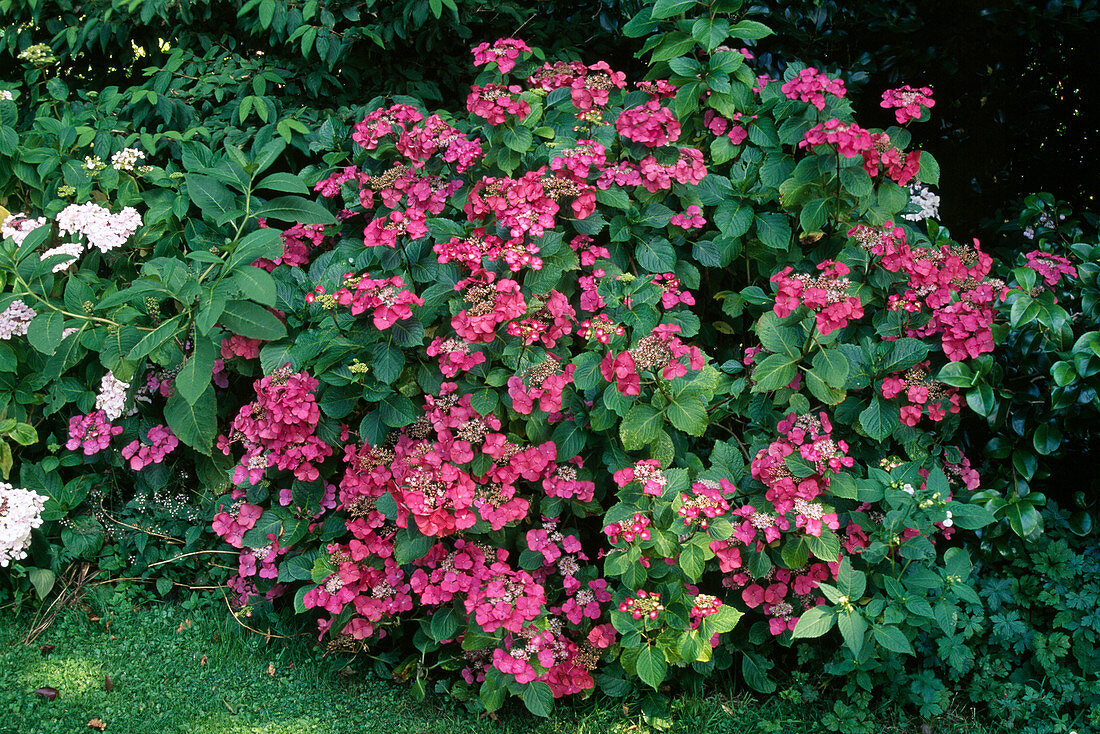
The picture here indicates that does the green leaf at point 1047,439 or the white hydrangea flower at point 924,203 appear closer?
the green leaf at point 1047,439

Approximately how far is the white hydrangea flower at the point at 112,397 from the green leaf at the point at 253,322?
810mm

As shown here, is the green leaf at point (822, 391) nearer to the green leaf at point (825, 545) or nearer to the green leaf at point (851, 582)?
the green leaf at point (825, 545)

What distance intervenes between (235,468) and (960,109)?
3900mm

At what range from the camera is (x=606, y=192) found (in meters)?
2.71

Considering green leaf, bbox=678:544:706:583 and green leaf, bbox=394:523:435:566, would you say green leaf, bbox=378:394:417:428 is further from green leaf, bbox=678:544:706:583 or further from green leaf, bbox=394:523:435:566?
green leaf, bbox=678:544:706:583

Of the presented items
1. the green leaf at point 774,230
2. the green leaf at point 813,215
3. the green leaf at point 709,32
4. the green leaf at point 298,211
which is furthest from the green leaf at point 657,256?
the green leaf at point 298,211

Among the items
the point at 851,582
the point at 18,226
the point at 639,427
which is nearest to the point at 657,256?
the point at 639,427

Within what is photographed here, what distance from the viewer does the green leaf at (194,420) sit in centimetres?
274

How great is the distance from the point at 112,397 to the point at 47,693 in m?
1.00

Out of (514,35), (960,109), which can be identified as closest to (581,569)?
(514,35)

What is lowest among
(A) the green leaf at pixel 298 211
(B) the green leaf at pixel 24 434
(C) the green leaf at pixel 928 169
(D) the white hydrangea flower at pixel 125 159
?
(B) the green leaf at pixel 24 434

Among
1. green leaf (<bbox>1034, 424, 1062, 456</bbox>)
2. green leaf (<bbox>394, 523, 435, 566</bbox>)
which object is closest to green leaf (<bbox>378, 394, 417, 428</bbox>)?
green leaf (<bbox>394, 523, 435, 566</bbox>)

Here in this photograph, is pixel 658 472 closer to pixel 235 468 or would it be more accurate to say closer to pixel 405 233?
pixel 405 233

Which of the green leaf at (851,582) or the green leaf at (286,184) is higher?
the green leaf at (286,184)
